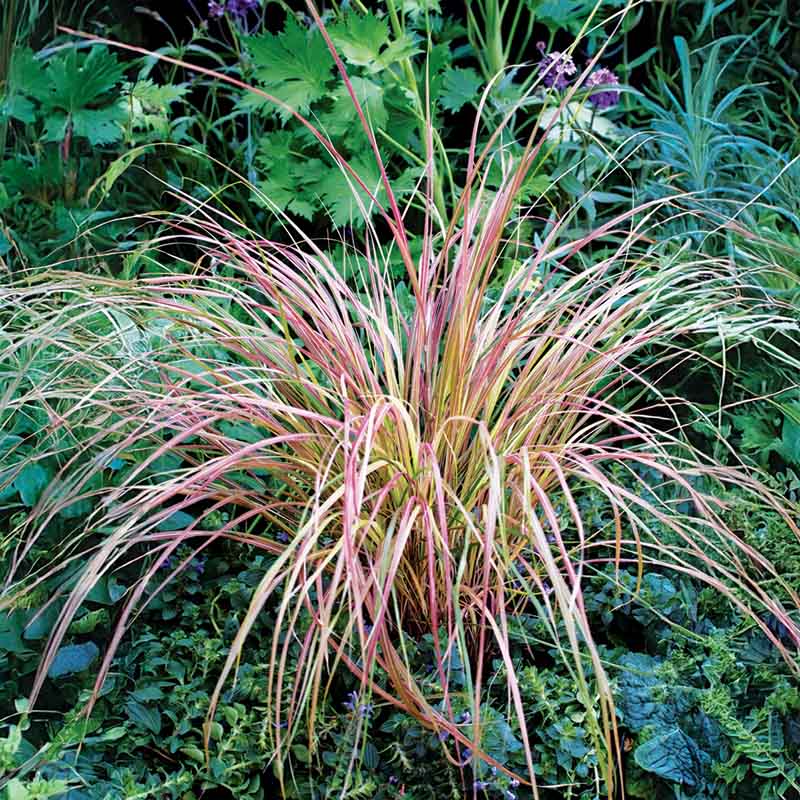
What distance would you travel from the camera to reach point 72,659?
145 cm

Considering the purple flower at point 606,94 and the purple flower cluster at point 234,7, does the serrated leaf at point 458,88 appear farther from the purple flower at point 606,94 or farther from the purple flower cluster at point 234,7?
the purple flower cluster at point 234,7

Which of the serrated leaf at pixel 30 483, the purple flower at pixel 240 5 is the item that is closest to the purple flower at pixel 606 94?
the purple flower at pixel 240 5

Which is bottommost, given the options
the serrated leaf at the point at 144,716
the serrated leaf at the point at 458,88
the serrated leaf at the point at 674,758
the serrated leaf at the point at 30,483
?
the serrated leaf at the point at 144,716

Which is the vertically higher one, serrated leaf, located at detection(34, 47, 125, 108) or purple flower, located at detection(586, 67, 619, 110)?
purple flower, located at detection(586, 67, 619, 110)

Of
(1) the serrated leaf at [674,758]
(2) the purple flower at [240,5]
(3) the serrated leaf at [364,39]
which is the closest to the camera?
(1) the serrated leaf at [674,758]

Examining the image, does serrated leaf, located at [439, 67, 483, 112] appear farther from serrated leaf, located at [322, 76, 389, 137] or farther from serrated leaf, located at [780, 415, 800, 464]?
serrated leaf, located at [780, 415, 800, 464]

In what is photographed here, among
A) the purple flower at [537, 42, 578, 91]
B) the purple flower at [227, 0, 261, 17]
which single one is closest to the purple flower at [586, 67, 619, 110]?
the purple flower at [537, 42, 578, 91]

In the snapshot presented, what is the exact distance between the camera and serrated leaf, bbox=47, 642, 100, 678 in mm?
1442

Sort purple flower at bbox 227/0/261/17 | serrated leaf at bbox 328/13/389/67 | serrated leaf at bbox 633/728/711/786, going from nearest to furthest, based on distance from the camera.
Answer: serrated leaf at bbox 633/728/711/786
serrated leaf at bbox 328/13/389/67
purple flower at bbox 227/0/261/17

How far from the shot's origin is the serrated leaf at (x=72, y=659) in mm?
1442

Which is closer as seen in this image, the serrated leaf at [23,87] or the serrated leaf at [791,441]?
the serrated leaf at [791,441]

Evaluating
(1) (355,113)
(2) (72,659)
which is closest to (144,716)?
(2) (72,659)

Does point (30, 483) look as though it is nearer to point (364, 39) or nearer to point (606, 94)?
point (364, 39)

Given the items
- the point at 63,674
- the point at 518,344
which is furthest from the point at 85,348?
the point at 518,344
